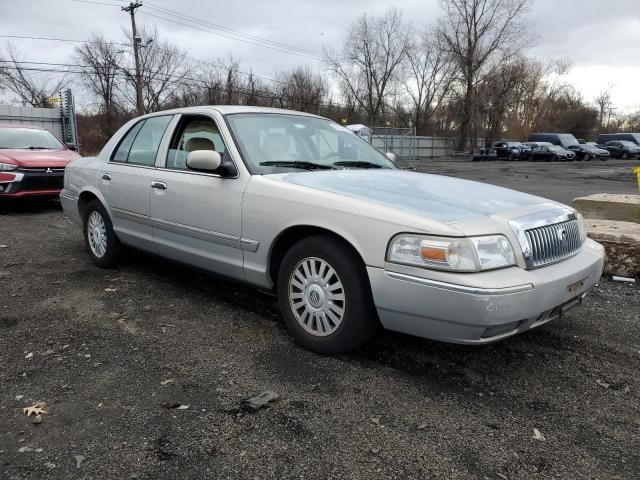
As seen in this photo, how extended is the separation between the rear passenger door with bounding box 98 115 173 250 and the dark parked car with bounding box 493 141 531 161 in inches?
1510

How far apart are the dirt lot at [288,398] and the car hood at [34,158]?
5294 millimetres

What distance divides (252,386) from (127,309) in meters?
1.71

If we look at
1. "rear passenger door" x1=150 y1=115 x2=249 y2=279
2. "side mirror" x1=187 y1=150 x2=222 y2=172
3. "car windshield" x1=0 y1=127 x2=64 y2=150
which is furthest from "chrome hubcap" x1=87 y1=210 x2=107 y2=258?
"car windshield" x1=0 y1=127 x2=64 y2=150

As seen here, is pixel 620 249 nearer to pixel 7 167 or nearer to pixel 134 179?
pixel 134 179

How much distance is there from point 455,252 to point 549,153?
3926 cm

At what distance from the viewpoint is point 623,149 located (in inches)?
1635

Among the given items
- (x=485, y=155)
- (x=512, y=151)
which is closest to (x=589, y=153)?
(x=512, y=151)

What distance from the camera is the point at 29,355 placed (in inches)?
128

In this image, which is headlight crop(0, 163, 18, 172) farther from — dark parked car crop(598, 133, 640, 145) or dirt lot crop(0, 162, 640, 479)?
dark parked car crop(598, 133, 640, 145)

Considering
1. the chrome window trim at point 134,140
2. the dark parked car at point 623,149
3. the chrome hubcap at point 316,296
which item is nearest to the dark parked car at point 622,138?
the dark parked car at point 623,149

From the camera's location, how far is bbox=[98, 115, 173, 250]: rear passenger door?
14.7 ft

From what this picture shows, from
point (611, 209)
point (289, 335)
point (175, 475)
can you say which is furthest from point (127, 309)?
point (611, 209)

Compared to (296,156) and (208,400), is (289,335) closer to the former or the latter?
(208,400)

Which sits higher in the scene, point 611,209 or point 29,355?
point 611,209
